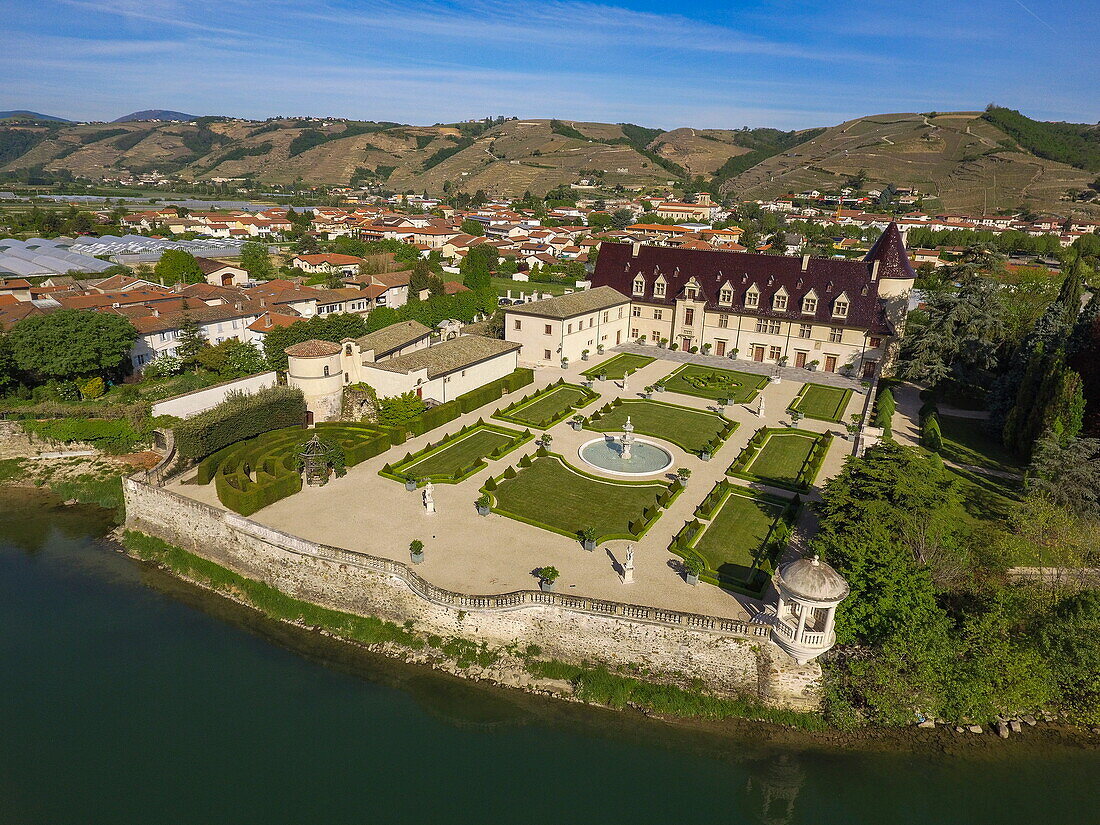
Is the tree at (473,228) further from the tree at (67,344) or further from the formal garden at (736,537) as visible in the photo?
the formal garden at (736,537)

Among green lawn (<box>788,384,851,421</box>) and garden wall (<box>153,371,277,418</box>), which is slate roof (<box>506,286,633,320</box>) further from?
garden wall (<box>153,371,277,418</box>)

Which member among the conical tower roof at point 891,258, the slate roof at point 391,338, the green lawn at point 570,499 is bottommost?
the green lawn at point 570,499

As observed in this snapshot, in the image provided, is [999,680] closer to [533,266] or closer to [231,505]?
[231,505]

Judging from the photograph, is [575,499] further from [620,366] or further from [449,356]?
[620,366]

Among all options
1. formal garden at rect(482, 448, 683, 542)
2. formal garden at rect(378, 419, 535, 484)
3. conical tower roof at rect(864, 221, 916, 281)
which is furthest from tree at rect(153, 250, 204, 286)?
conical tower roof at rect(864, 221, 916, 281)

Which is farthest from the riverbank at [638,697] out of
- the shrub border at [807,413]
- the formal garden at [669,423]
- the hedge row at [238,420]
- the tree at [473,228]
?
A: the tree at [473,228]

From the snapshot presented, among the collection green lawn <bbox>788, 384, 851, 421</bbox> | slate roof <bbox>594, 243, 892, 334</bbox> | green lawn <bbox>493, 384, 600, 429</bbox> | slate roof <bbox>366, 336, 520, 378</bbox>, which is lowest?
green lawn <bbox>493, 384, 600, 429</bbox>
